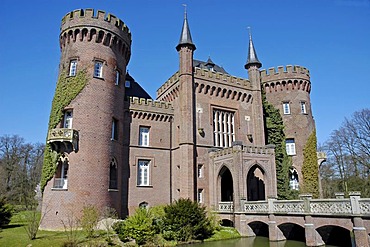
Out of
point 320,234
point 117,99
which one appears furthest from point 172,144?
point 320,234

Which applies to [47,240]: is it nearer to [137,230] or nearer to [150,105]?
[137,230]

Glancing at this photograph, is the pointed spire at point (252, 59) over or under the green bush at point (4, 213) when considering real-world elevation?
over

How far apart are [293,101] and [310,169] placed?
7216 millimetres

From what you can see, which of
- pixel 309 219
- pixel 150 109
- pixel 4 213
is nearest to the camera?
pixel 309 219

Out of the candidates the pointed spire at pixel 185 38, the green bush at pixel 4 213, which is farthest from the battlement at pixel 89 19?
the green bush at pixel 4 213

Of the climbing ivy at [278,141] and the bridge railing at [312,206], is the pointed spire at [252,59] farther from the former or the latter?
the bridge railing at [312,206]

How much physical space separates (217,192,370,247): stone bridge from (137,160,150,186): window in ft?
22.5

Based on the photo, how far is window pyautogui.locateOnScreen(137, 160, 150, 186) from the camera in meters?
24.6

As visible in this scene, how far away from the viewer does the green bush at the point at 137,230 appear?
15711 mm

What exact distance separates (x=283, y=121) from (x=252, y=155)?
986cm

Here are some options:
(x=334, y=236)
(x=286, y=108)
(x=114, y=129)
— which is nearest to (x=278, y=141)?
(x=286, y=108)

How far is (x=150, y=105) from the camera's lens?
26.6 meters

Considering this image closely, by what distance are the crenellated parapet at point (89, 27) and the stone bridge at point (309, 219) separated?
16088mm

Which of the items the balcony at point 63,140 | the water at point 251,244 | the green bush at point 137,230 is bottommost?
the water at point 251,244
